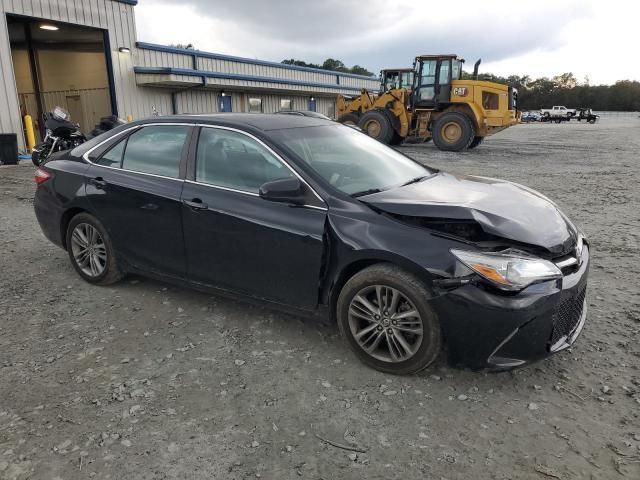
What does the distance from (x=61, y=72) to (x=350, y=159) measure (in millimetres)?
23820

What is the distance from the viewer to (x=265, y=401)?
2797mm

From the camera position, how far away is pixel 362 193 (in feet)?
10.8

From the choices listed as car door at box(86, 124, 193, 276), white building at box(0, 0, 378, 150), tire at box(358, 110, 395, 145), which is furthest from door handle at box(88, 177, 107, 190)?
tire at box(358, 110, 395, 145)

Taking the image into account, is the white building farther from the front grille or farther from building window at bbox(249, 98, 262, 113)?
the front grille

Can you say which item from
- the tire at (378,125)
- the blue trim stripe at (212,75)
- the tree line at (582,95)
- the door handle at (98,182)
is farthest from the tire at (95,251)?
the tree line at (582,95)

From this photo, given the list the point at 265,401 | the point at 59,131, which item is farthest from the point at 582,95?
the point at 265,401

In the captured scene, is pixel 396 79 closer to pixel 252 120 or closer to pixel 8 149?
pixel 8 149

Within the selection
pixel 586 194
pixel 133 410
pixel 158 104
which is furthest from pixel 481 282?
pixel 158 104

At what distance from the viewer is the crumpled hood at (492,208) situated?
9.36ft

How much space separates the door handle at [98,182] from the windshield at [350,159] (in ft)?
5.38

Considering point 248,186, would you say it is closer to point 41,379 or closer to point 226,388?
point 226,388

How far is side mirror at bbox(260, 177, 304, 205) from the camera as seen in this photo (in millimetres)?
3117

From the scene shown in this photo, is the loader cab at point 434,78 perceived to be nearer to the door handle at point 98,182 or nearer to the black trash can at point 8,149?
the black trash can at point 8,149

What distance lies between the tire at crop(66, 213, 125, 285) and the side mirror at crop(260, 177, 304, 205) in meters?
1.82
